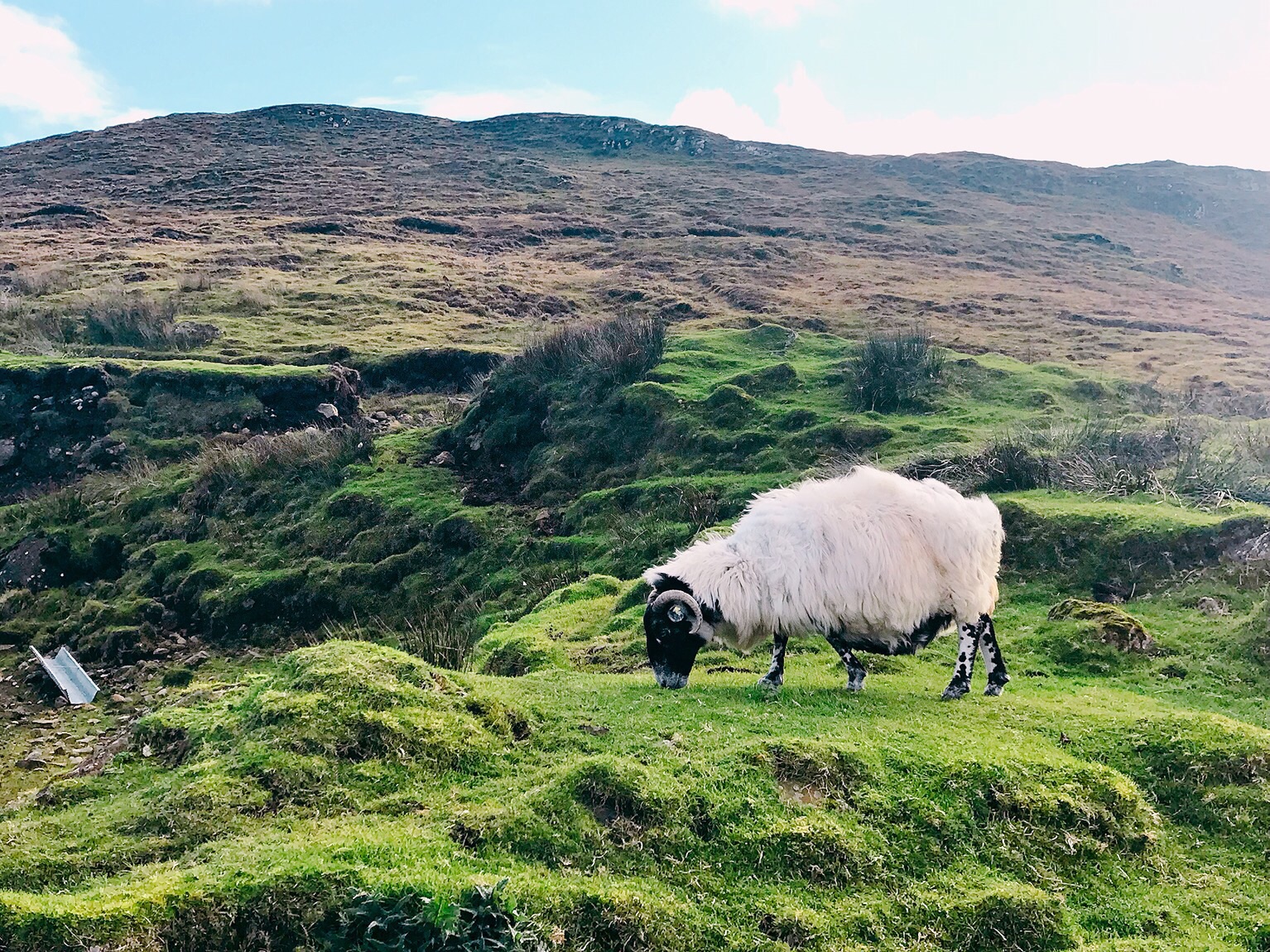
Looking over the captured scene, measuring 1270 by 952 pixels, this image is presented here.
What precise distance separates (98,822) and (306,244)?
54826mm

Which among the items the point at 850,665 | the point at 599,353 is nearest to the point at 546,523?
the point at 599,353

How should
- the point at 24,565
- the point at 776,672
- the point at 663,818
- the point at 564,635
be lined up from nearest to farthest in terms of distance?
the point at 663,818 < the point at 776,672 < the point at 564,635 < the point at 24,565

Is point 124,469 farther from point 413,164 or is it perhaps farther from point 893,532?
point 413,164

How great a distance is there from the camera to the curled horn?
1083 cm

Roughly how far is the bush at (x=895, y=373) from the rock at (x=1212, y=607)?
1249 centimetres

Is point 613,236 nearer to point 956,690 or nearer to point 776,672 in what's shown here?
point 776,672

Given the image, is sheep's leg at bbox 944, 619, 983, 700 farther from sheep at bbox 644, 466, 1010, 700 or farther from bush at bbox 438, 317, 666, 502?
bush at bbox 438, 317, 666, 502

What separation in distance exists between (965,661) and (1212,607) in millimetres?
5124

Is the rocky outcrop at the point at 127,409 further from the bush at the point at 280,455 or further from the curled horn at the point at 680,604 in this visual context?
the curled horn at the point at 680,604

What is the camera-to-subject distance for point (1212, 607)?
12.9 m

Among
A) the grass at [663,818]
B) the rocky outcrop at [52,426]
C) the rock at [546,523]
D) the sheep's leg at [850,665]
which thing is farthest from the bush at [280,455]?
the sheep's leg at [850,665]

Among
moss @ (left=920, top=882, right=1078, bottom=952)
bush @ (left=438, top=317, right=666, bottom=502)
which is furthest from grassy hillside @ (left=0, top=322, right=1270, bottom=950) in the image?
bush @ (left=438, top=317, right=666, bottom=502)

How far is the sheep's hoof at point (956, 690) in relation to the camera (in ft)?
33.8

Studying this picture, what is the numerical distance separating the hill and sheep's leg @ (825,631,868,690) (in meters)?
26.9
